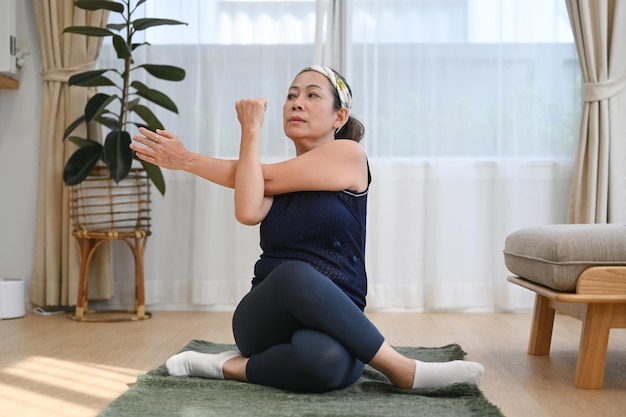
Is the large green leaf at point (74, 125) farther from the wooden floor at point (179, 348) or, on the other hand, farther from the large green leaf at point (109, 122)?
the wooden floor at point (179, 348)

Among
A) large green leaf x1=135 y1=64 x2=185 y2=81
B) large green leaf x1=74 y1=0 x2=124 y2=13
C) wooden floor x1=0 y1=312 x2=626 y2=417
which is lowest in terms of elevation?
wooden floor x1=0 y1=312 x2=626 y2=417

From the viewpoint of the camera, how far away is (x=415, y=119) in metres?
3.85

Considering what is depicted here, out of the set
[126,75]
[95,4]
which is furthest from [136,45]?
[95,4]

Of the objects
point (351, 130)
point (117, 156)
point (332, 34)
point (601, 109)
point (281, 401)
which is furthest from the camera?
point (332, 34)

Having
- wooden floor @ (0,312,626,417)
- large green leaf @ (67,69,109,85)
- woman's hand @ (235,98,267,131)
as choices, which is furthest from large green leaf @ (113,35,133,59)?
woman's hand @ (235,98,267,131)

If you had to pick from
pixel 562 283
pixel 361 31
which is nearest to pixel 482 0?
pixel 361 31

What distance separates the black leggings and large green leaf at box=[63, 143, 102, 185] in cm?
170

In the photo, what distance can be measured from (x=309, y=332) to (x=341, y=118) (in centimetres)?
63

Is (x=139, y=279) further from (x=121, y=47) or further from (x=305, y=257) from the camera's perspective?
(x=305, y=257)

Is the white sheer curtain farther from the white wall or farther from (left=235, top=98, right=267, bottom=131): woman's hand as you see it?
(left=235, top=98, right=267, bottom=131): woman's hand

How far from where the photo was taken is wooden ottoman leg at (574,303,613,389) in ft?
6.88

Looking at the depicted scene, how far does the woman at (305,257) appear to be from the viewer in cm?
184

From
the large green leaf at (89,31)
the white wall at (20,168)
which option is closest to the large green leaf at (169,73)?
the large green leaf at (89,31)

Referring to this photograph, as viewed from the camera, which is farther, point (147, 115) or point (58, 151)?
point (58, 151)
